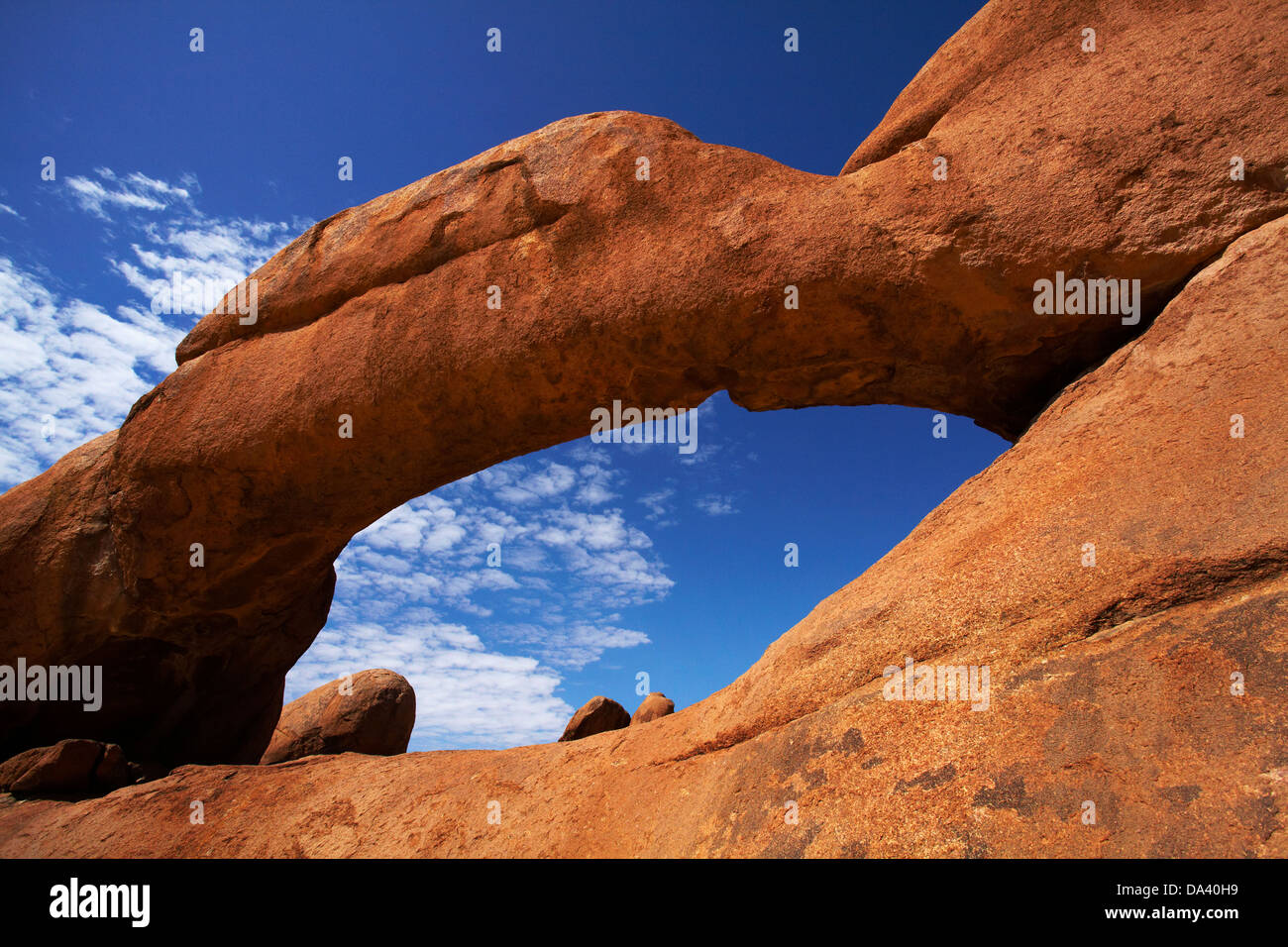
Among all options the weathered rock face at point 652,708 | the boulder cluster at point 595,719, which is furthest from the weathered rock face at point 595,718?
the weathered rock face at point 652,708

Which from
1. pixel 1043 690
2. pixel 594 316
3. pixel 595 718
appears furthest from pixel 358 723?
pixel 1043 690

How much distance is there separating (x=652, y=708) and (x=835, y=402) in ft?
17.1

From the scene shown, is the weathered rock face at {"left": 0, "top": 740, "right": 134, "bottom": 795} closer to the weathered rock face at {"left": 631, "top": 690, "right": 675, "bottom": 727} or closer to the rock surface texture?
the rock surface texture

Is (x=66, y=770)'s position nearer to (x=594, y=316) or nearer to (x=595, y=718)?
(x=595, y=718)

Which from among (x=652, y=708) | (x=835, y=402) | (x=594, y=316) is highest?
(x=594, y=316)

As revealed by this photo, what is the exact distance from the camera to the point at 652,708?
895 cm

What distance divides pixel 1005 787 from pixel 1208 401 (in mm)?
1915

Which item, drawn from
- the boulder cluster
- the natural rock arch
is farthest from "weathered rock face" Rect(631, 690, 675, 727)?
the natural rock arch
